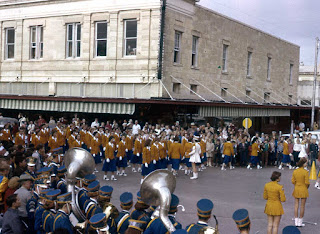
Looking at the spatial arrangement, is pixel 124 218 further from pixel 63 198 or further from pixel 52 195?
pixel 52 195

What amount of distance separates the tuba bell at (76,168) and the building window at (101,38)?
21983mm

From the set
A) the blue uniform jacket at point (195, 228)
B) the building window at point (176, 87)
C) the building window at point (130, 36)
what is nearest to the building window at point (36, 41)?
the building window at point (130, 36)

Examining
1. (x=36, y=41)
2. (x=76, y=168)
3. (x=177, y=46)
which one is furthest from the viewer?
(x=36, y=41)

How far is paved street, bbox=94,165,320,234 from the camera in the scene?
36.9 ft

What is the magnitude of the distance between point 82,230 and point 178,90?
23702mm

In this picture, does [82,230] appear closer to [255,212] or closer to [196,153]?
[255,212]

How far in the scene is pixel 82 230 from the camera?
675 cm

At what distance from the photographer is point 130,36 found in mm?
29266

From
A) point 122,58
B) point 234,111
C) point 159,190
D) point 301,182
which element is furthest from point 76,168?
point 234,111

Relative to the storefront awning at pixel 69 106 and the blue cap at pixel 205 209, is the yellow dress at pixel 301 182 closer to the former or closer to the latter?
the blue cap at pixel 205 209

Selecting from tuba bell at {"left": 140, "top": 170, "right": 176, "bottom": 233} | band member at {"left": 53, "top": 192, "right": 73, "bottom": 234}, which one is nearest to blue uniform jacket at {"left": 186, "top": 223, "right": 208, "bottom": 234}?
tuba bell at {"left": 140, "top": 170, "right": 176, "bottom": 233}

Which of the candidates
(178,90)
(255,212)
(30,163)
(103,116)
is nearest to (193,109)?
(178,90)

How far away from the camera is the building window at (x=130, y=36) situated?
29.1 metres

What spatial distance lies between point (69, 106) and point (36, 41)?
24.3ft
